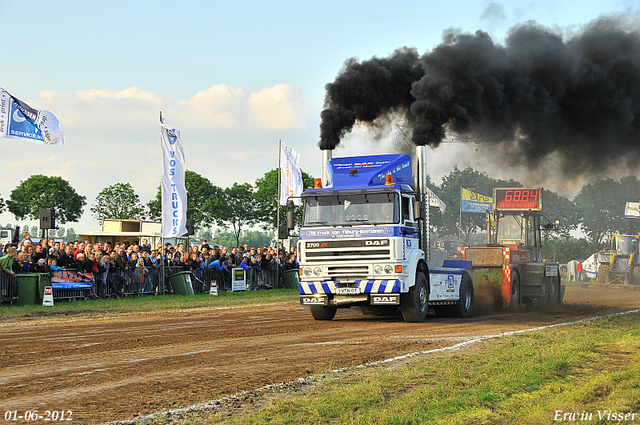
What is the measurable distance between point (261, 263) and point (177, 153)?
683 centimetres

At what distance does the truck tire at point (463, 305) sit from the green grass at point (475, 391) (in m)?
6.53

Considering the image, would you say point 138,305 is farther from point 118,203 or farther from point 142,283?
point 118,203

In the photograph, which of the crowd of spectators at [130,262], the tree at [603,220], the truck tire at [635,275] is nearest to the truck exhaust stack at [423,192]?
the crowd of spectators at [130,262]

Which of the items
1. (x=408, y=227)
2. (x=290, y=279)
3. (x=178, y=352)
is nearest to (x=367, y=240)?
(x=408, y=227)

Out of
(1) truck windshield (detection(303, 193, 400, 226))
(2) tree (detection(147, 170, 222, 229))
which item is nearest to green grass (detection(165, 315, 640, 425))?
(1) truck windshield (detection(303, 193, 400, 226))

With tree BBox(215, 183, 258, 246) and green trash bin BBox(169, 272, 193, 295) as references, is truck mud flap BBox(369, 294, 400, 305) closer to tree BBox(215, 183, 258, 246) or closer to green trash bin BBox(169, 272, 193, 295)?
green trash bin BBox(169, 272, 193, 295)

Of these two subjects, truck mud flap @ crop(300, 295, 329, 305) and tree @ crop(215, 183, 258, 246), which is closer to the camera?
truck mud flap @ crop(300, 295, 329, 305)

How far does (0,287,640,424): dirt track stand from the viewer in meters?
6.59

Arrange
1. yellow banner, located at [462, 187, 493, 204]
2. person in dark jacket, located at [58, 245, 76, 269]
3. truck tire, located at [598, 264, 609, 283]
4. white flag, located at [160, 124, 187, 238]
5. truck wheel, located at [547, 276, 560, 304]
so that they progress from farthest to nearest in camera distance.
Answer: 1. yellow banner, located at [462, 187, 493, 204]
2. truck tire, located at [598, 264, 609, 283]
3. white flag, located at [160, 124, 187, 238]
4. truck wheel, located at [547, 276, 560, 304]
5. person in dark jacket, located at [58, 245, 76, 269]

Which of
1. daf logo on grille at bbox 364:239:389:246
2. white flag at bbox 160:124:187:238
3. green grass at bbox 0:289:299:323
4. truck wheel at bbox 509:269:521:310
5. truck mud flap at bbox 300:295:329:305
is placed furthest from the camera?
white flag at bbox 160:124:187:238

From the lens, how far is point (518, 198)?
22.5m

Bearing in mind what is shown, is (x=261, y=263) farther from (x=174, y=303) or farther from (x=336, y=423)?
(x=336, y=423)

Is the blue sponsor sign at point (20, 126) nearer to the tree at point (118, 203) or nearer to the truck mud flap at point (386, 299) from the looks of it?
the truck mud flap at point (386, 299)

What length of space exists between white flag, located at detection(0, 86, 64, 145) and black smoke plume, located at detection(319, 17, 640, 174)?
952 cm
